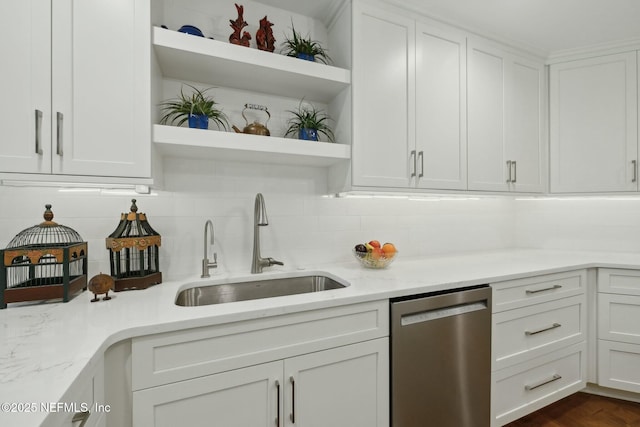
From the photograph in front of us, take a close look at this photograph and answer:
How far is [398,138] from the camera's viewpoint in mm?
1821

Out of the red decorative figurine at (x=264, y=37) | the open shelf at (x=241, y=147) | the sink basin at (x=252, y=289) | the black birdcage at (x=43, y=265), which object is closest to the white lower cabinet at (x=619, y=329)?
the sink basin at (x=252, y=289)

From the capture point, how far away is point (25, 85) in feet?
3.64

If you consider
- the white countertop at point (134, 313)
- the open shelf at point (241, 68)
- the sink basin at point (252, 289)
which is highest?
the open shelf at point (241, 68)

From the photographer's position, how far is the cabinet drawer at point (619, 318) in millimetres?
1926

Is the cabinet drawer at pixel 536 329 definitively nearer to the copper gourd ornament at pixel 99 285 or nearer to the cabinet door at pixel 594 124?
the cabinet door at pixel 594 124

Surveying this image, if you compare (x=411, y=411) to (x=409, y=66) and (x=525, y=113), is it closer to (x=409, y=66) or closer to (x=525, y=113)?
(x=409, y=66)

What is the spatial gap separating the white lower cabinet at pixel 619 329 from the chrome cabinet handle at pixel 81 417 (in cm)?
271

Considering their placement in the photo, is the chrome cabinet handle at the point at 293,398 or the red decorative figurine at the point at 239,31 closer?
the chrome cabinet handle at the point at 293,398

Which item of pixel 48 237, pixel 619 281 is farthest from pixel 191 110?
pixel 619 281

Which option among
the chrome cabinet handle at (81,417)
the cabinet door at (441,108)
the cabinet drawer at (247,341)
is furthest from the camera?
the cabinet door at (441,108)

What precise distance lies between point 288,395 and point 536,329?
152 centimetres

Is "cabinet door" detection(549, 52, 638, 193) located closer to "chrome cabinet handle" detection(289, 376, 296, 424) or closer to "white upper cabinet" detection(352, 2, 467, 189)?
"white upper cabinet" detection(352, 2, 467, 189)

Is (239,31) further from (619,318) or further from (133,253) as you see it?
(619,318)

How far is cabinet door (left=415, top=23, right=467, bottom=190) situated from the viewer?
189 centimetres
